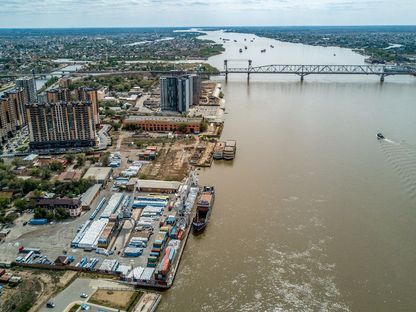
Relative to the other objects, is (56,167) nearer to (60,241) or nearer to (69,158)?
(69,158)

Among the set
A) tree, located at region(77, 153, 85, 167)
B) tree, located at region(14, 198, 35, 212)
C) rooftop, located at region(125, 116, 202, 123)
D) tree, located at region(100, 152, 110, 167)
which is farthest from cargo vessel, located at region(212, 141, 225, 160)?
tree, located at region(14, 198, 35, 212)

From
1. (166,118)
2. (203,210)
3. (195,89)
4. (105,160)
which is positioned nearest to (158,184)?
(203,210)

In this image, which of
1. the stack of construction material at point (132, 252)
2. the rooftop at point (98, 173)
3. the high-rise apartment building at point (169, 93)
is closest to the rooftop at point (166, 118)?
the high-rise apartment building at point (169, 93)

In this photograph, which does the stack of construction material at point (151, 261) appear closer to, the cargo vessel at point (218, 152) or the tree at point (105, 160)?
the tree at point (105, 160)

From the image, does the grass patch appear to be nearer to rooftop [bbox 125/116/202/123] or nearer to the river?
the river

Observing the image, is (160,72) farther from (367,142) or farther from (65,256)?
(65,256)

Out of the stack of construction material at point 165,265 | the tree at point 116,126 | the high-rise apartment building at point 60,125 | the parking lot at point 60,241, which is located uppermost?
the high-rise apartment building at point 60,125
